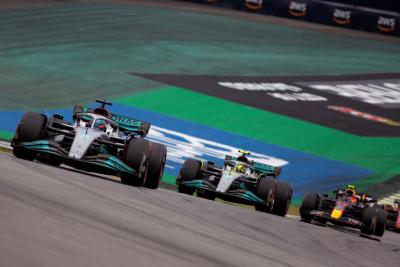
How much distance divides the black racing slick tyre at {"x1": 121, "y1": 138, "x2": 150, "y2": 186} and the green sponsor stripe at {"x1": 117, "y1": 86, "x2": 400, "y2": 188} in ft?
40.9

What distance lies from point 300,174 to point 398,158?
5295 mm

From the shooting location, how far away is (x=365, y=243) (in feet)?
54.9

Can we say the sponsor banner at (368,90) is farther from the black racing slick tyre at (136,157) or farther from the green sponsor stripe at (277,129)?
the black racing slick tyre at (136,157)

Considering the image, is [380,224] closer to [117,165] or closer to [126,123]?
[126,123]

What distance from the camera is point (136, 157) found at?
617 inches

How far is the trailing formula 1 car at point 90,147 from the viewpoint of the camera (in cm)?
1538

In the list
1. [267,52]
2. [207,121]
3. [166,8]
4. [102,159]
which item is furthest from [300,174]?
[166,8]

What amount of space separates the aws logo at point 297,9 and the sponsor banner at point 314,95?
11.9 m

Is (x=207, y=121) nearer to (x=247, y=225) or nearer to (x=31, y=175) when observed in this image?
(x=247, y=225)

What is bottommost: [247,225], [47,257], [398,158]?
[398,158]

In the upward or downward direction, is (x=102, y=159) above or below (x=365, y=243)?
above

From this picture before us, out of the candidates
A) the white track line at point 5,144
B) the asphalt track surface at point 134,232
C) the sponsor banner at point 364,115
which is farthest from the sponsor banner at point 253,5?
the asphalt track surface at point 134,232

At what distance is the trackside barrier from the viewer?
160ft

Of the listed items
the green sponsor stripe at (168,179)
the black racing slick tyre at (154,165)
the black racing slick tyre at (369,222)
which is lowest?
the green sponsor stripe at (168,179)
